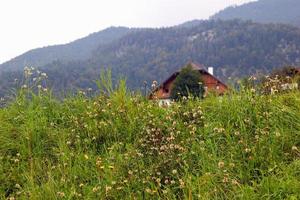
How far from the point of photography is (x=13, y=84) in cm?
625

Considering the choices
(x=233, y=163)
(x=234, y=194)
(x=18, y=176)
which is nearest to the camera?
(x=234, y=194)

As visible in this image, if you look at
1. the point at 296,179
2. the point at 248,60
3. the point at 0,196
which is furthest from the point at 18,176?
the point at 248,60

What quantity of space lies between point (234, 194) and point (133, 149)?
1.26 metres

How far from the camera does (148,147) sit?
432cm

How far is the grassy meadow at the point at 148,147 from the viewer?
3633 mm

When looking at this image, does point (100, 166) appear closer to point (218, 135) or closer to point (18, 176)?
point (18, 176)

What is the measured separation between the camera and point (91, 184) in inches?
159

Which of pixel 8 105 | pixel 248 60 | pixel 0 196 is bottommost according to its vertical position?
pixel 248 60

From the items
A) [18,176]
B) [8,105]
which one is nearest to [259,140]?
[18,176]

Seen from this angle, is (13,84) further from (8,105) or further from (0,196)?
(0,196)

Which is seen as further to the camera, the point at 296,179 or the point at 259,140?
the point at 259,140

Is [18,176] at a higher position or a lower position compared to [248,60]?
higher

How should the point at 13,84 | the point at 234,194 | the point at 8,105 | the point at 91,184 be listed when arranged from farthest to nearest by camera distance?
1. the point at 13,84
2. the point at 8,105
3. the point at 91,184
4. the point at 234,194

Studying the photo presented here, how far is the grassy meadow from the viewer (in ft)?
11.9
